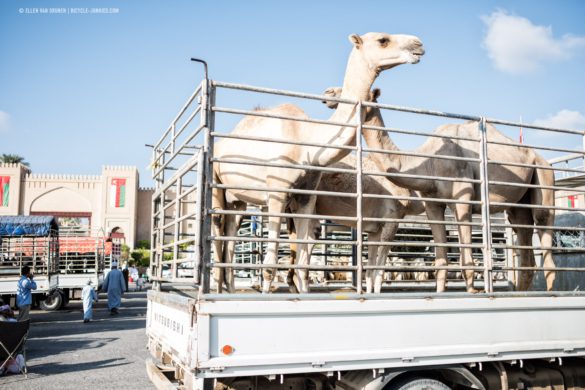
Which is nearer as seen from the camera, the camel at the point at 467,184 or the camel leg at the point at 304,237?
the camel leg at the point at 304,237

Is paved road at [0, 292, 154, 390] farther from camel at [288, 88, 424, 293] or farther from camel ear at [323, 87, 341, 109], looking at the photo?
camel ear at [323, 87, 341, 109]

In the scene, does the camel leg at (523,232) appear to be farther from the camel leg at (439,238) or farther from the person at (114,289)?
the person at (114,289)

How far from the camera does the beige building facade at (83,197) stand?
2862 inches

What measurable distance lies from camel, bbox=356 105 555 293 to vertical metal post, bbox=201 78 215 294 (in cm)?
224

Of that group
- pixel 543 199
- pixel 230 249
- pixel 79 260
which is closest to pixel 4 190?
pixel 79 260

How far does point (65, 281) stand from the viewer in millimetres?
22938

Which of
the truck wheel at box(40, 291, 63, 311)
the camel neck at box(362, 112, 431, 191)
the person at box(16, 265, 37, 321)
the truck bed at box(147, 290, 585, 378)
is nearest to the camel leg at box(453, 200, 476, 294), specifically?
the camel neck at box(362, 112, 431, 191)

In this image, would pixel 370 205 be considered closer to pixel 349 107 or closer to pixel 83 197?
pixel 349 107

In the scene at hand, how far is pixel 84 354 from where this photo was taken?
500 inches

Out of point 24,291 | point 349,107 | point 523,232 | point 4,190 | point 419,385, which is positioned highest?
point 4,190

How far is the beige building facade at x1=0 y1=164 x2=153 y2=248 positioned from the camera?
7269cm

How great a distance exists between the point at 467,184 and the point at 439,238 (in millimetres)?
730

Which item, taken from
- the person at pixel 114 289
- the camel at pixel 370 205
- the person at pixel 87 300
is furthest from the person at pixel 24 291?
the camel at pixel 370 205

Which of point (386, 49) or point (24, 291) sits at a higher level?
point (386, 49)
